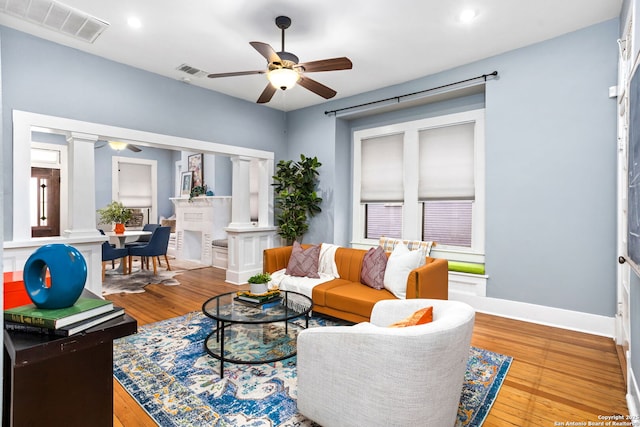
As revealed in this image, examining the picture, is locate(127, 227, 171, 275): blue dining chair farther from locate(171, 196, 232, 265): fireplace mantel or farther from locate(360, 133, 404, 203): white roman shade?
locate(360, 133, 404, 203): white roman shade

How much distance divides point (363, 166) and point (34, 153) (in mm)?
6622

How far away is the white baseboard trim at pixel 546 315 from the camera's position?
3330 mm

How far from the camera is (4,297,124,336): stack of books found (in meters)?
1.08

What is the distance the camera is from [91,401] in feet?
4.02

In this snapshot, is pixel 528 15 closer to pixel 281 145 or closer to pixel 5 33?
pixel 281 145

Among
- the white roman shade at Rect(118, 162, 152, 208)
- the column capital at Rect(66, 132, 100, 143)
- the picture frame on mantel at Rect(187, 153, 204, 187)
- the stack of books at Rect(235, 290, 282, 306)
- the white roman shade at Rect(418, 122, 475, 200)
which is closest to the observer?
the stack of books at Rect(235, 290, 282, 306)

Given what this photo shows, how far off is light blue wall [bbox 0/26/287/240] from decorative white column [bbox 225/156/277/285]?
47 centimetres

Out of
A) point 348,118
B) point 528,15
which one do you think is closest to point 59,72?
point 348,118

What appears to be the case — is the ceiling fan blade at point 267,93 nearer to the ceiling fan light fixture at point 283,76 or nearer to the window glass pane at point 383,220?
the ceiling fan light fixture at point 283,76

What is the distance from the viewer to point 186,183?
28.0 feet

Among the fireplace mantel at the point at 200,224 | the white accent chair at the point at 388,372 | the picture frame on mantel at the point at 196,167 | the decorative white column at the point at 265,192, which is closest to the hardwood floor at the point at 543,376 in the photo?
the white accent chair at the point at 388,372

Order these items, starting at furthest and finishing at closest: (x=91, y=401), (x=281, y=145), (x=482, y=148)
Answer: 1. (x=281, y=145)
2. (x=482, y=148)
3. (x=91, y=401)

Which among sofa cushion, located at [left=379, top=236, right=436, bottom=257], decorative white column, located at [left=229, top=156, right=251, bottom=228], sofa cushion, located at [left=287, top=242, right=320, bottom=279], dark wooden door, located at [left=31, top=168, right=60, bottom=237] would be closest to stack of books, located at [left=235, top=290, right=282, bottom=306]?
sofa cushion, located at [left=287, top=242, right=320, bottom=279]

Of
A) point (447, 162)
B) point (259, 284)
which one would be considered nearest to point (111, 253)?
point (259, 284)
